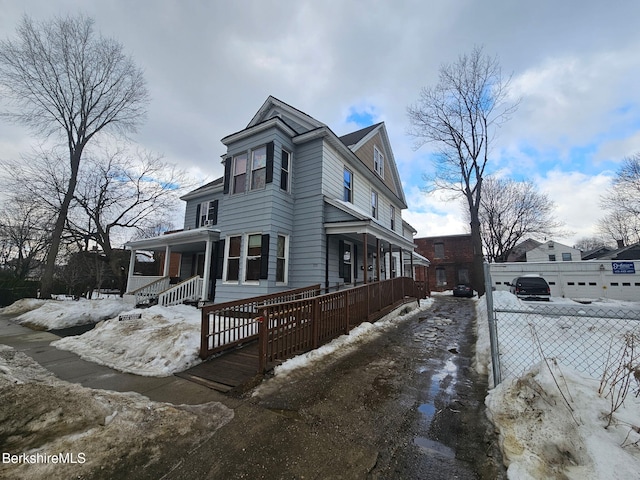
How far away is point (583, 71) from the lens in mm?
9172

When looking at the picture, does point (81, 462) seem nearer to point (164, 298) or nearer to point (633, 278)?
point (164, 298)

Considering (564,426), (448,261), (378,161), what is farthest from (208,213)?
(448,261)

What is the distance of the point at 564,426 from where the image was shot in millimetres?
2375

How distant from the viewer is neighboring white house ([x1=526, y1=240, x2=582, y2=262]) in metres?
34.4

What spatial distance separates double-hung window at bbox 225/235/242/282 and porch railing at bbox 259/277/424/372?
4776mm

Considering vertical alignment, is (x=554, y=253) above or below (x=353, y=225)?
above

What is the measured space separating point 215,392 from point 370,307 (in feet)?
17.5

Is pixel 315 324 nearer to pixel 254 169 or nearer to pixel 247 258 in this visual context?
pixel 247 258

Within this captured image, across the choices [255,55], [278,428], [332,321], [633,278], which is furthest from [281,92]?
[633,278]

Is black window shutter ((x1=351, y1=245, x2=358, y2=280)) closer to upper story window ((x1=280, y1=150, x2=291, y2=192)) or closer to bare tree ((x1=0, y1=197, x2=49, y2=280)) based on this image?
upper story window ((x1=280, y1=150, x2=291, y2=192))

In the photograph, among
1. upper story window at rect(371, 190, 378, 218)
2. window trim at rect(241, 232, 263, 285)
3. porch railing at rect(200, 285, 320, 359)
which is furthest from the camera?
upper story window at rect(371, 190, 378, 218)

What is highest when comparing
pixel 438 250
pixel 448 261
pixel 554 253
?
pixel 554 253

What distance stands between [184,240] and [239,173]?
4.29 metres

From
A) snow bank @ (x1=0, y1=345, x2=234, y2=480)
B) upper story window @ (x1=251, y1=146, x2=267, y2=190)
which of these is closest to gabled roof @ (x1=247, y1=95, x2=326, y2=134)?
upper story window @ (x1=251, y1=146, x2=267, y2=190)
